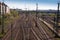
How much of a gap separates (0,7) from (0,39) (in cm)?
2936

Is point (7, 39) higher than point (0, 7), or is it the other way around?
point (0, 7)

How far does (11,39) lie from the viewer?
1559cm

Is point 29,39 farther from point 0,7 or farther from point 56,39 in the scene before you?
point 0,7

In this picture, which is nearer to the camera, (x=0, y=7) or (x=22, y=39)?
(x=22, y=39)

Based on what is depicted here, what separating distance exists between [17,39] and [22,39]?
47cm

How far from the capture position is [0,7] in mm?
43781

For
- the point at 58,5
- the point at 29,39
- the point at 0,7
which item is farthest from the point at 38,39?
the point at 0,7

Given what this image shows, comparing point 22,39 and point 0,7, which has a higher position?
point 0,7

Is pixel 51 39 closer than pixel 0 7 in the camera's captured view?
Yes

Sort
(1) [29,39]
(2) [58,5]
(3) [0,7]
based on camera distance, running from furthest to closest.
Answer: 1. (3) [0,7]
2. (2) [58,5]
3. (1) [29,39]

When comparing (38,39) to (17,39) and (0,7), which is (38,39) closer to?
(17,39)

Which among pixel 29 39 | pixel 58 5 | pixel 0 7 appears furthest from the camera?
pixel 0 7

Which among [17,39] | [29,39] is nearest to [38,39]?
[29,39]

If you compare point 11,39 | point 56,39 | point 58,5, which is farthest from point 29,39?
point 58,5
